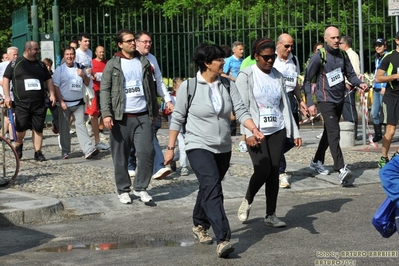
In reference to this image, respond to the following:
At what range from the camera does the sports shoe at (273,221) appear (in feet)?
29.4

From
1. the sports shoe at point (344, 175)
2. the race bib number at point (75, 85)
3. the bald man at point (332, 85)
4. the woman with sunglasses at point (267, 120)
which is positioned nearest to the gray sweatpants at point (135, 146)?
the woman with sunglasses at point (267, 120)

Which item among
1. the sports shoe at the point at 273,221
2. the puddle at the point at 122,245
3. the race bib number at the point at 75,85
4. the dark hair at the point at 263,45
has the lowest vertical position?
the puddle at the point at 122,245

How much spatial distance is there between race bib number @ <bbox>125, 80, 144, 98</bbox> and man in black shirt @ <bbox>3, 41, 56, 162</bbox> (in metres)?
4.08

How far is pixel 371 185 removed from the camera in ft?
39.4

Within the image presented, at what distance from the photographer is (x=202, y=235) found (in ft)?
27.0

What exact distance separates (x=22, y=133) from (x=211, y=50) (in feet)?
23.0

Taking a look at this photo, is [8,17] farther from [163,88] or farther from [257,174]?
[257,174]

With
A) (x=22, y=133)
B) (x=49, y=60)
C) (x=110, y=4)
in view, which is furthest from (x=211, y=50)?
(x=110, y=4)

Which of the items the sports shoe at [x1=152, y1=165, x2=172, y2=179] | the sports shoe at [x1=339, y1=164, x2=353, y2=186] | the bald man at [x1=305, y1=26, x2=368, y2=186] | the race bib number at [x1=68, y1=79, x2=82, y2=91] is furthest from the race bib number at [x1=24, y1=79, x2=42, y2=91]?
the sports shoe at [x1=339, y1=164, x2=353, y2=186]

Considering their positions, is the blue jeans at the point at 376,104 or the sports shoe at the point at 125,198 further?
the blue jeans at the point at 376,104

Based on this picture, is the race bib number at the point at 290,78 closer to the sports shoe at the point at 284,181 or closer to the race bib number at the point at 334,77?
the race bib number at the point at 334,77

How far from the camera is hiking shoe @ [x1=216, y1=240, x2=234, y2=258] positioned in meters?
7.48

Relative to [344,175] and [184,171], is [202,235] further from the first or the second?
[184,171]

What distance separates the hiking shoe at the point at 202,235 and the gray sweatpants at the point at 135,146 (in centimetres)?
218
